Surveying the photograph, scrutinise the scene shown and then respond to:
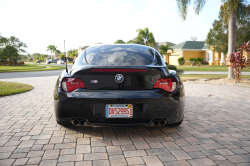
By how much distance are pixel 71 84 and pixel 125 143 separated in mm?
1164

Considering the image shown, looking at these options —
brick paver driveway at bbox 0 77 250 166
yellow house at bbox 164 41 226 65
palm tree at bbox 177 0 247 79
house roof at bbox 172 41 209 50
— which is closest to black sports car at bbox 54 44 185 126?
brick paver driveway at bbox 0 77 250 166

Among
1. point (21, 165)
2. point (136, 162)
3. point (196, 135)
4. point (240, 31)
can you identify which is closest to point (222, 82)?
point (196, 135)

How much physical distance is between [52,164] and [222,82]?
976 centimetres

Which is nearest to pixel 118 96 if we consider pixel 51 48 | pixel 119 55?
pixel 119 55

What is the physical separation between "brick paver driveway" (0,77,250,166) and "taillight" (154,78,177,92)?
783 millimetres

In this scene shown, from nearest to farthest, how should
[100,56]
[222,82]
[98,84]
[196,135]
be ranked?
[98,84] < [196,135] < [100,56] < [222,82]

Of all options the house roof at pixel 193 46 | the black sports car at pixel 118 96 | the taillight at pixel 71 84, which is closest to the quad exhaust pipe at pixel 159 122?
the black sports car at pixel 118 96

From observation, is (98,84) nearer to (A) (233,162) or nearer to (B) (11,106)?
(A) (233,162)

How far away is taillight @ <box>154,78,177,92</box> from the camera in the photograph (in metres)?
3.12

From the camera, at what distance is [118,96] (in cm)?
296

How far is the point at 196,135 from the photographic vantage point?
3.42 metres

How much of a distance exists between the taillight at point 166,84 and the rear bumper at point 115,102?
2.8 inches

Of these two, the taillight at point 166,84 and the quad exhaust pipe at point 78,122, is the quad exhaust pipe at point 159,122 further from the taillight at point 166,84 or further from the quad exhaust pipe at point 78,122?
the quad exhaust pipe at point 78,122

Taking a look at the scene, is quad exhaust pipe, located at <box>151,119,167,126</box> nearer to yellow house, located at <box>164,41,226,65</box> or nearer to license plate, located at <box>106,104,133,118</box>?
license plate, located at <box>106,104,133,118</box>
